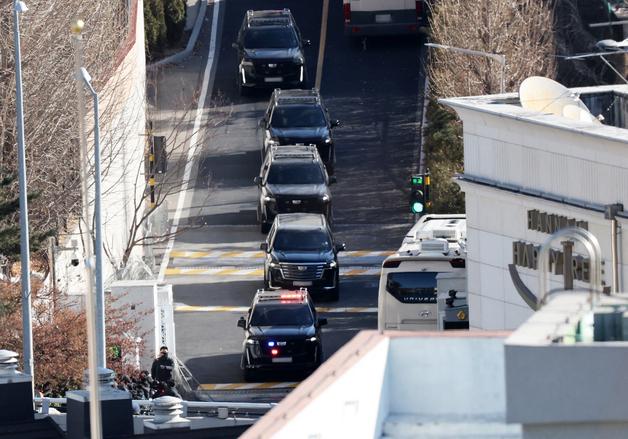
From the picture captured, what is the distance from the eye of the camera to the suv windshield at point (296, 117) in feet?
172

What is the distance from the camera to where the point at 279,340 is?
37.0 m

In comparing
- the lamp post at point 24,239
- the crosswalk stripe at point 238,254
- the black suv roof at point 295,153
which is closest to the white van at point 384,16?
the black suv roof at point 295,153

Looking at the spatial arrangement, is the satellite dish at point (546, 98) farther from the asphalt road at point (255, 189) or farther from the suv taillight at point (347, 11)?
the suv taillight at point (347, 11)

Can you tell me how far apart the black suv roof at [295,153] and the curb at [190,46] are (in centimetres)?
1344

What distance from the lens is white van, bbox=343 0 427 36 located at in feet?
204

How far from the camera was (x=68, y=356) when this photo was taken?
33.2 metres

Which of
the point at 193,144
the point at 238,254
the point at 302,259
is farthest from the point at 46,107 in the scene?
the point at 193,144

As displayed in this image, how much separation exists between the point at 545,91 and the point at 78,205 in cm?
1423

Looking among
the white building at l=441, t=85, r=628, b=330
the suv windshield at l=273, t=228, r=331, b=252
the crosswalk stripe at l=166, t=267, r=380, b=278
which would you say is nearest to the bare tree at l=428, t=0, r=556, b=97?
the crosswalk stripe at l=166, t=267, r=380, b=278

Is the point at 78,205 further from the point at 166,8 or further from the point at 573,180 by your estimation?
the point at 166,8

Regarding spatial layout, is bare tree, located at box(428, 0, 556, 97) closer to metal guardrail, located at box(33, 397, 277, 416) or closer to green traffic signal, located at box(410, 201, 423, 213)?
green traffic signal, located at box(410, 201, 423, 213)

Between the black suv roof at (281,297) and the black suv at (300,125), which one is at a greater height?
the black suv at (300,125)

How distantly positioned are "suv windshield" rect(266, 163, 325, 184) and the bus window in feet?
38.0

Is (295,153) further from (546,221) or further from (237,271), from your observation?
(546,221)
